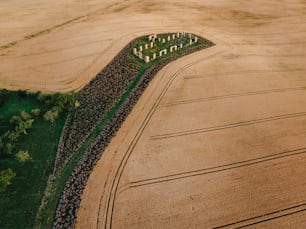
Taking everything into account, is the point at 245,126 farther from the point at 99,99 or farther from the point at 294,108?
the point at 99,99

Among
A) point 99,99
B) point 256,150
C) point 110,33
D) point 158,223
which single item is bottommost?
point 158,223

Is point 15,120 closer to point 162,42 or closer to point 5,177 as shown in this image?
point 5,177

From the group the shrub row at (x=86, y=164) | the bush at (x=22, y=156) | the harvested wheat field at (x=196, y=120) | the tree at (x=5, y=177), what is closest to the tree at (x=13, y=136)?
the bush at (x=22, y=156)

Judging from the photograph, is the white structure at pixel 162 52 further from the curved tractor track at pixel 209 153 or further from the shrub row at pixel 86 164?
the shrub row at pixel 86 164

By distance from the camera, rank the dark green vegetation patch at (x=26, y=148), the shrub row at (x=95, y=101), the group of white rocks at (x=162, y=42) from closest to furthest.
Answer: the dark green vegetation patch at (x=26, y=148), the shrub row at (x=95, y=101), the group of white rocks at (x=162, y=42)

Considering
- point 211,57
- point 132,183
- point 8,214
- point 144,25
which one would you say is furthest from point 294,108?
point 144,25
